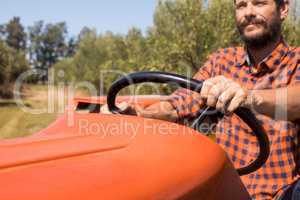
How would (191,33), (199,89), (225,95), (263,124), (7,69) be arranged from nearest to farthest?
1. (225,95)
2. (199,89)
3. (263,124)
4. (191,33)
5. (7,69)

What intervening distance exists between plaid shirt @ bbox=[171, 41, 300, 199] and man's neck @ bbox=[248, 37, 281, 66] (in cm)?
3

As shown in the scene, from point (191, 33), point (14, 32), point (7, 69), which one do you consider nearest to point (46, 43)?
point (14, 32)

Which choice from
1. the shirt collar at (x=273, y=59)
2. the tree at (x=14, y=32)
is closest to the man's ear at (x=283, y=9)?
the shirt collar at (x=273, y=59)

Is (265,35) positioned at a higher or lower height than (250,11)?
lower

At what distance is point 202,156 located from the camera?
4.21 feet

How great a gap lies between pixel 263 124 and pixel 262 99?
1.59 feet

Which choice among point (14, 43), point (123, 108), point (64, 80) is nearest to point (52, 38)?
point (14, 43)

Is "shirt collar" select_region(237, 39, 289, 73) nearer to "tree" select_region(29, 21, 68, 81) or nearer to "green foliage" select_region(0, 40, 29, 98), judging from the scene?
"green foliage" select_region(0, 40, 29, 98)

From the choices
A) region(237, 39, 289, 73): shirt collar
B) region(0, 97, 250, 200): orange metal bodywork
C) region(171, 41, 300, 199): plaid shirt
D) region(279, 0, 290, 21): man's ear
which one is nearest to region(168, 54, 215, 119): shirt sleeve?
region(171, 41, 300, 199): plaid shirt

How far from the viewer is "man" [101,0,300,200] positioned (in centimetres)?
183

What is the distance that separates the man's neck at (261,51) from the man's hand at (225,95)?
868 millimetres

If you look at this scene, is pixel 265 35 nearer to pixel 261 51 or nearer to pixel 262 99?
pixel 261 51

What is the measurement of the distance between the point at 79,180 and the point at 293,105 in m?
1.17

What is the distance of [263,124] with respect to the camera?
6.77ft
